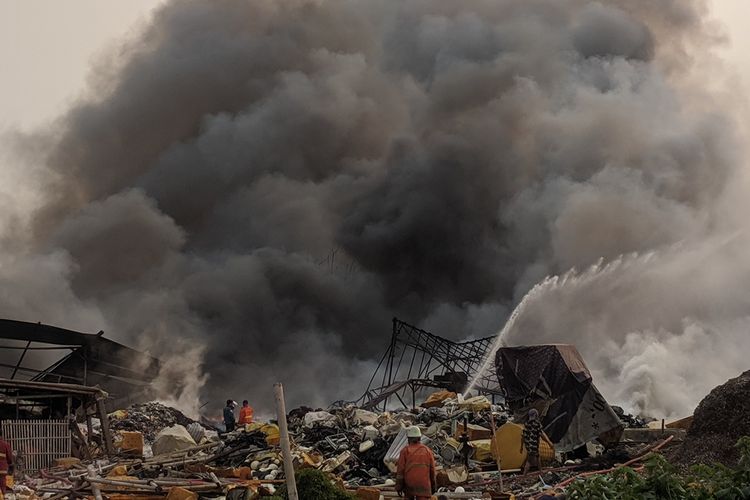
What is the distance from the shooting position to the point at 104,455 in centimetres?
2541

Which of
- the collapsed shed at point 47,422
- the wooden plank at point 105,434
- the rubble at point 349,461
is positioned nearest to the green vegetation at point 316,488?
the rubble at point 349,461

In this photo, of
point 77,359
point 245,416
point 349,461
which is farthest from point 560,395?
point 77,359

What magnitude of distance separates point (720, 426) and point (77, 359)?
33.3m

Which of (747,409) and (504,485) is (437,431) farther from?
(747,409)

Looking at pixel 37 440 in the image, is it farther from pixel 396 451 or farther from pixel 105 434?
pixel 396 451

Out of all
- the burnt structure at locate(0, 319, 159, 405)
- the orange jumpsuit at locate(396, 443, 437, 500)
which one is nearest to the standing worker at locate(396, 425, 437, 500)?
the orange jumpsuit at locate(396, 443, 437, 500)

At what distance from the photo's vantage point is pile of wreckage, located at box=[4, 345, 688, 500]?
648 inches

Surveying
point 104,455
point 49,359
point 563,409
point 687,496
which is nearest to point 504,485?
point 563,409

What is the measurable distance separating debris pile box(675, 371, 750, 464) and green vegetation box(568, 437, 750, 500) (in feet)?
21.6

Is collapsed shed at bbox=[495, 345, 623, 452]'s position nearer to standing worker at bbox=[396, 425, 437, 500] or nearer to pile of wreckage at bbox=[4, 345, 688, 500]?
pile of wreckage at bbox=[4, 345, 688, 500]

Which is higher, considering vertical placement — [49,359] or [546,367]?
[49,359]

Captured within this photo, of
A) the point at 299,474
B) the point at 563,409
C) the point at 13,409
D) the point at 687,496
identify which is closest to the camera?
the point at 687,496

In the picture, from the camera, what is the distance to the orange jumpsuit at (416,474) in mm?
12117

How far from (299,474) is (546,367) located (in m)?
12.0
